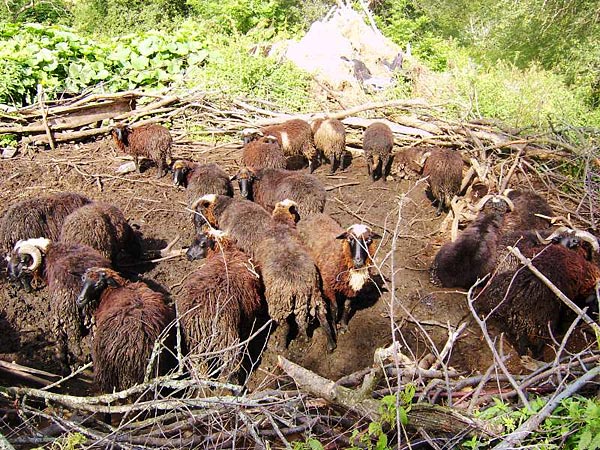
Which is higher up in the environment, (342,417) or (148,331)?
(342,417)

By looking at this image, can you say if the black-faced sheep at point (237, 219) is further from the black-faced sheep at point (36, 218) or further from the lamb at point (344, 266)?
the black-faced sheep at point (36, 218)

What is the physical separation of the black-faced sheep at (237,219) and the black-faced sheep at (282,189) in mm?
742

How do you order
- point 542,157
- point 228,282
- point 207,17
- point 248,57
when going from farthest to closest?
point 207,17 < point 248,57 < point 542,157 < point 228,282

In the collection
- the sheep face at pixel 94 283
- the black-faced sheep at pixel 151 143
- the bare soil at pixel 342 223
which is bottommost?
the bare soil at pixel 342 223

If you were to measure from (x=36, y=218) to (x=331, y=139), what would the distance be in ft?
17.0

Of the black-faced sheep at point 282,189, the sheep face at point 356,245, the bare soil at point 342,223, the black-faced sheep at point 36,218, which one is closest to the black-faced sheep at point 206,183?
the black-faced sheep at point 282,189

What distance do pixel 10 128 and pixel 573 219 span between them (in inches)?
401

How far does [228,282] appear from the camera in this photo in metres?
4.35

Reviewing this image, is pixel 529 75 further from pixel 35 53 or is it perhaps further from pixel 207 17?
pixel 35 53

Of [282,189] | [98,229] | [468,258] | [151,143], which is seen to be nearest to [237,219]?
[282,189]

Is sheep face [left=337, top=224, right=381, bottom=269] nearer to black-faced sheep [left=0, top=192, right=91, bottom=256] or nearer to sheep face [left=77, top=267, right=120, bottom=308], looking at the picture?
sheep face [left=77, top=267, right=120, bottom=308]

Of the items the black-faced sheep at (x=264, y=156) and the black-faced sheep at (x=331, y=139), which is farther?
the black-faced sheep at (x=331, y=139)

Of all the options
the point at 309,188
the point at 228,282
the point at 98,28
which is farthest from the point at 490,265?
the point at 98,28

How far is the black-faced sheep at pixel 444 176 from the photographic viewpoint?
762cm
